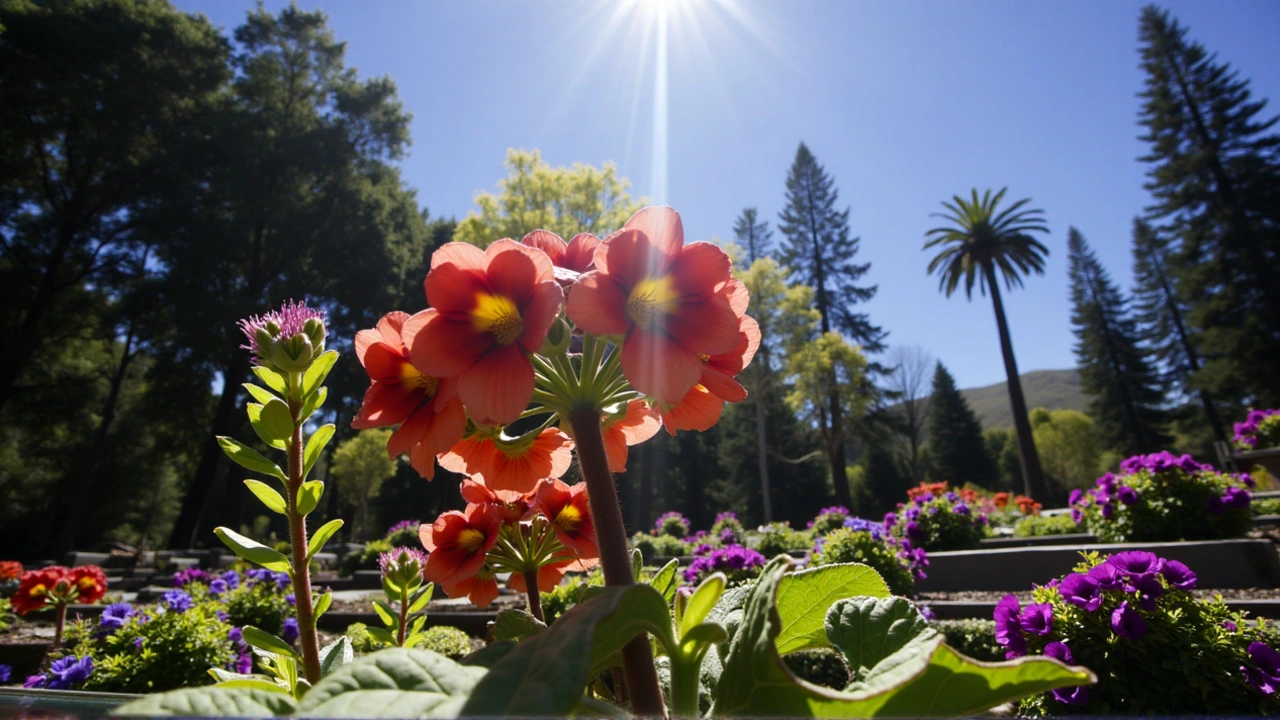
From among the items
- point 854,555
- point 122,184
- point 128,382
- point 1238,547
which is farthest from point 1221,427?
point 128,382

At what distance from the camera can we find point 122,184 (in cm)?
1936

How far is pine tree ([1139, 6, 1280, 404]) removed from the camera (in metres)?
25.5

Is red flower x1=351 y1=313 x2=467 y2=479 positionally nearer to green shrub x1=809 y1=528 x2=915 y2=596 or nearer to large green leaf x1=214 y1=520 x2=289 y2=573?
large green leaf x1=214 y1=520 x2=289 y2=573

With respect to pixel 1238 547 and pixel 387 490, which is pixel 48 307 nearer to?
pixel 387 490

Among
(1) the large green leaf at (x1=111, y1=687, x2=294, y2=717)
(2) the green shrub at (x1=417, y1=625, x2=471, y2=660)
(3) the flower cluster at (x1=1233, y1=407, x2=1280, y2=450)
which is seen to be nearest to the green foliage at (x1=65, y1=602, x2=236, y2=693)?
(2) the green shrub at (x1=417, y1=625, x2=471, y2=660)

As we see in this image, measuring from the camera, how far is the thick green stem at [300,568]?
1.80ft

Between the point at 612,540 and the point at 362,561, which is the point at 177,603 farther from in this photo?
the point at 362,561

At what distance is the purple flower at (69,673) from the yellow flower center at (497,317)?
14.3 ft

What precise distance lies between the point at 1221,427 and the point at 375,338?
4565cm

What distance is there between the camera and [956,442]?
136ft

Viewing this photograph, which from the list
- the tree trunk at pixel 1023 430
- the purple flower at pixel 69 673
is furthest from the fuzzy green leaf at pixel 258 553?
the tree trunk at pixel 1023 430

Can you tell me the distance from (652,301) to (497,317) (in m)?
0.17

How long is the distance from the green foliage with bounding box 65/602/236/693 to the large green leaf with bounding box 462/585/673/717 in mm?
4559

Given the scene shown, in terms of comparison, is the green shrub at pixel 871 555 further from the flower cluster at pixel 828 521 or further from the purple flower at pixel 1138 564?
the flower cluster at pixel 828 521
